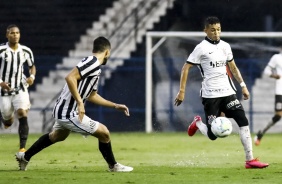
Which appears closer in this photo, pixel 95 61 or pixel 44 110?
pixel 95 61

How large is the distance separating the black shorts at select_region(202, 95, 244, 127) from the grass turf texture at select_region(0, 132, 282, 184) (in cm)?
73

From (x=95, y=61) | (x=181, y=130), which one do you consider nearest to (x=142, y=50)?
(x=181, y=130)

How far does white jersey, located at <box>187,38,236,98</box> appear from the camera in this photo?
1364 centimetres

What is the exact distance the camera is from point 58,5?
30.4 meters

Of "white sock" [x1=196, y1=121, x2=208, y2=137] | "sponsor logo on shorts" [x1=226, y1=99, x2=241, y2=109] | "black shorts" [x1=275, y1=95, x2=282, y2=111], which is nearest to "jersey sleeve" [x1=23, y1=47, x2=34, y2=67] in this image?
"white sock" [x1=196, y1=121, x2=208, y2=137]

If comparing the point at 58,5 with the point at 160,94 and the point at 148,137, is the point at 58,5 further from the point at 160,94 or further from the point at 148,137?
the point at 148,137

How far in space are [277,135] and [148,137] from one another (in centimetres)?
333

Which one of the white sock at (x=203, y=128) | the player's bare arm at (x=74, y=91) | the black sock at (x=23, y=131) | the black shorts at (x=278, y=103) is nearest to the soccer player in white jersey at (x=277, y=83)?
the black shorts at (x=278, y=103)

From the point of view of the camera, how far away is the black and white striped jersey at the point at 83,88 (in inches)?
481

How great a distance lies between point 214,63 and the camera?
13688mm

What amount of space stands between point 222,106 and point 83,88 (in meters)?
2.24

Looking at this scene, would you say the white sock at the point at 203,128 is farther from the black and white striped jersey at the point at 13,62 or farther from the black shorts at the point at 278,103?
the black shorts at the point at 278,103

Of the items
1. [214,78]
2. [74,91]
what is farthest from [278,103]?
[74,91]

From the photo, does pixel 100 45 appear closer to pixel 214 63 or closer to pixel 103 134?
pixel 103 134
